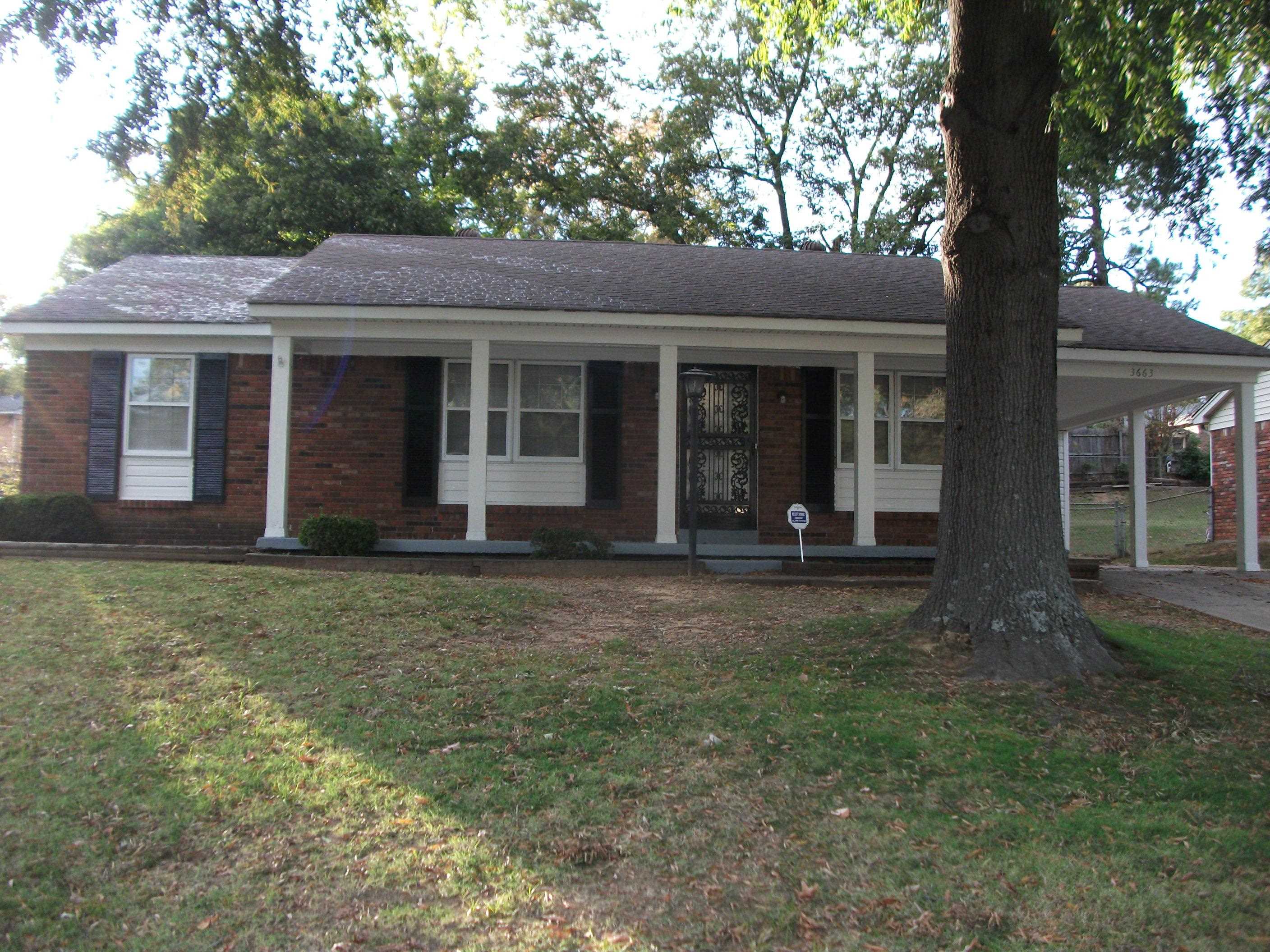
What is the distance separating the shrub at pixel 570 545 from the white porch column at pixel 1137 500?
8051mm

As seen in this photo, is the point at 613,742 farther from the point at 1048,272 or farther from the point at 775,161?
the point at 775,161

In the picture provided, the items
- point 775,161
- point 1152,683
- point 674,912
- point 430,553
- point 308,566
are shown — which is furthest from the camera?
point 775,161

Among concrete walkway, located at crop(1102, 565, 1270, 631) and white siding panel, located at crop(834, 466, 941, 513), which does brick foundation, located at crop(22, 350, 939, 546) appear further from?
concrete walkway, located at crop(1102, 565, 1270, 631)

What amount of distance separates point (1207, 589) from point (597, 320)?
7666mm

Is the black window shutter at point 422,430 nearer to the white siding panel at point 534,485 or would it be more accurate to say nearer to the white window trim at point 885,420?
the white siding panel at point 534,485

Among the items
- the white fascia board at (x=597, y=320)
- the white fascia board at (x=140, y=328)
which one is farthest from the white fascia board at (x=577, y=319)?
the white fascia board at (x=140, y=328)

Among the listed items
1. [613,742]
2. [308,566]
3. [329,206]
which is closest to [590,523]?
[308,566]

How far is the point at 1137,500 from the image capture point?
13992 millimetres

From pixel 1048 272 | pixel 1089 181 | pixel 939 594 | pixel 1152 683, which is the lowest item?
pixel 1152 683

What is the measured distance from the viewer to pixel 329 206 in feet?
73.5

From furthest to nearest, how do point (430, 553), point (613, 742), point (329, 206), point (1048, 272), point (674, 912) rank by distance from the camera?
point (329, 206) → point (430, 553) → point (1048, 272) → point (613, 742) → point (674, 912)

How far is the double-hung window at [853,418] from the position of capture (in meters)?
13.1

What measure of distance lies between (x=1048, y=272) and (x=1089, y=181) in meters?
5.68

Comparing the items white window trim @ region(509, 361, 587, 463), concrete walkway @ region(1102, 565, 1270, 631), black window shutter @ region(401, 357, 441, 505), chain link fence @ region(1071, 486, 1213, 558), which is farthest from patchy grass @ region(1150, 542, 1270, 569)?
black window shutter @ region(401, 357, 441, 505)
